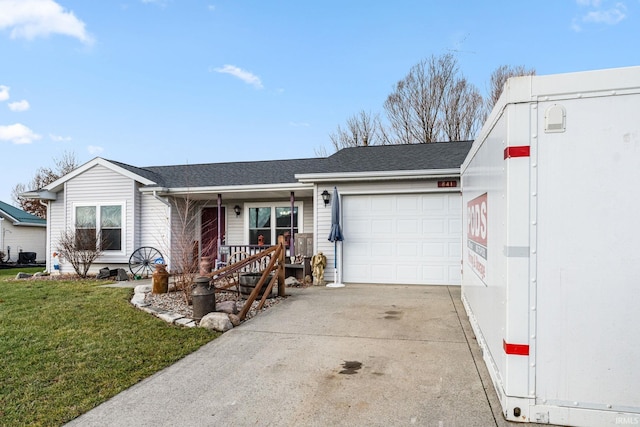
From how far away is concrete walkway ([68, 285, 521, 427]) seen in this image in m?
2.70

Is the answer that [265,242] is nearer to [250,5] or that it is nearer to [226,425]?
[250,5]

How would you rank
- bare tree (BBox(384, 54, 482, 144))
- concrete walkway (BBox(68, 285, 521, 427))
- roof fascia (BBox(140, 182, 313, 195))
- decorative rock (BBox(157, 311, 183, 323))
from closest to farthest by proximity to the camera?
concrete walkway (BBox(68, 285, 521, 427))
decorative rock (BBox(157, 311, 183, 323))
roof fascia (BBox(140, 182, 313, 195))
bare tree (BBox(384, 54, 482, 144))

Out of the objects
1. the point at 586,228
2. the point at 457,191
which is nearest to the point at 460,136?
the point at 457,191

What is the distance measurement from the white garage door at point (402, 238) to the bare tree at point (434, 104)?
13.6 m

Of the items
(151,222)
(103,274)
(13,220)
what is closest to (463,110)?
(151,222)

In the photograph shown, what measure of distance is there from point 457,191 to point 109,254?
10.4 meters

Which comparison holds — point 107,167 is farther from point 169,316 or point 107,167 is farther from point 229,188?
point 169,316

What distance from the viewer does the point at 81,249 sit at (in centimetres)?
1069

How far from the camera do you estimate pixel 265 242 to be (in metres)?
12.1

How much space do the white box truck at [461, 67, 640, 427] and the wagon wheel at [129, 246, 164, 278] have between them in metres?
10.6

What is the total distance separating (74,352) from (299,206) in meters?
8.13

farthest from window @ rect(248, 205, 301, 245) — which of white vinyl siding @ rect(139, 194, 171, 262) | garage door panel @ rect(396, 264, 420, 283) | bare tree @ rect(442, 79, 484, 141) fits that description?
bare tree @ rect(442, 79, 484, 141)

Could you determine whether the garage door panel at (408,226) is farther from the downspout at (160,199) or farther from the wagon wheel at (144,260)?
the wagon wheel at (144,260)

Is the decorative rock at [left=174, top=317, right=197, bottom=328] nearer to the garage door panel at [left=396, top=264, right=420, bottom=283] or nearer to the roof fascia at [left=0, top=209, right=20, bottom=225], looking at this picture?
the garage door panel at [left=396, top=264, right=420, bottom=283]
